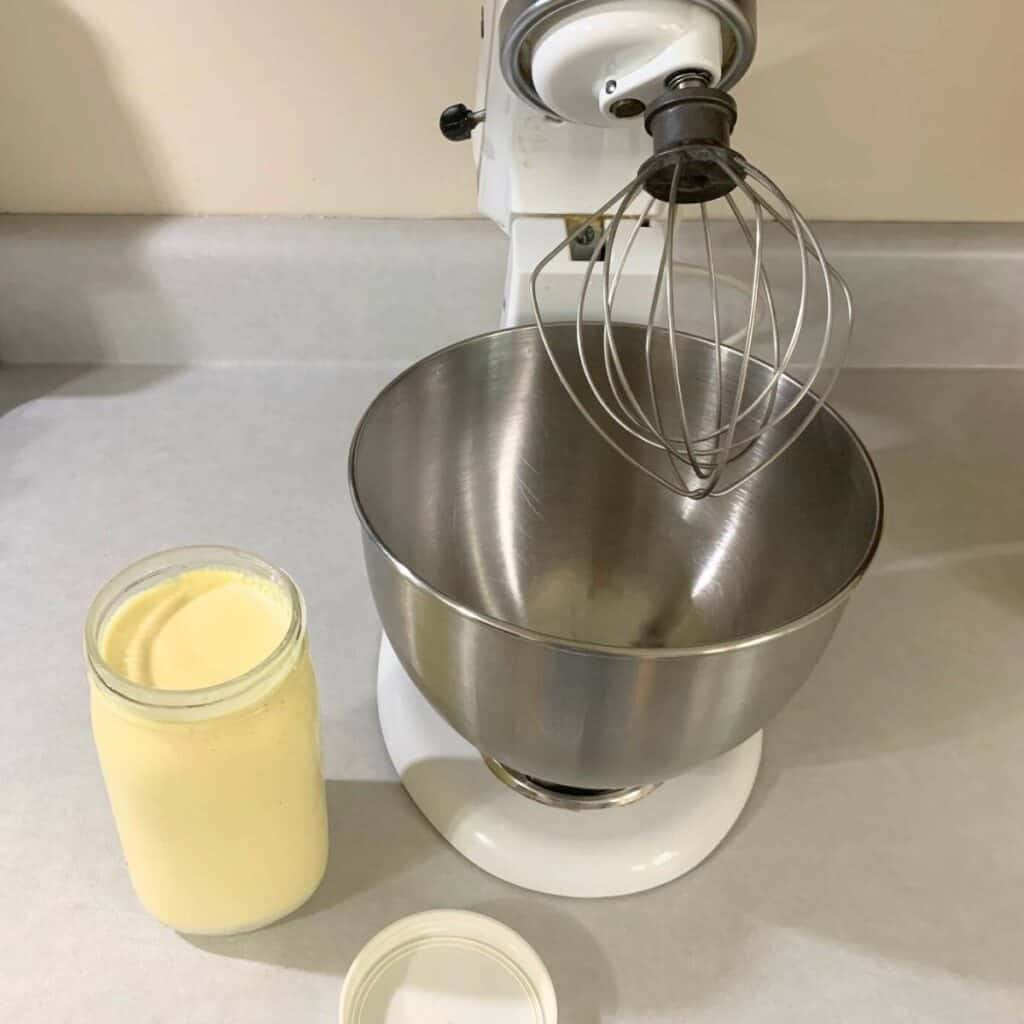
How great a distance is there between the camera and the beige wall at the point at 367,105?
2.06 ft

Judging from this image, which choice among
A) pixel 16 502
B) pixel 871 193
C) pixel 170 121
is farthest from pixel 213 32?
pixel 871 193

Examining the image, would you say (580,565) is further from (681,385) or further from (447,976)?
(447,976)

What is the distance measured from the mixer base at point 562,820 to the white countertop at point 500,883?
0.01m

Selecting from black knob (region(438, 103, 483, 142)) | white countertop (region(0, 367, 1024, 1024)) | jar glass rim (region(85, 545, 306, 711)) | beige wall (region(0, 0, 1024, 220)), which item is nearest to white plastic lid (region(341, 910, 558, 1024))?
white countertop (region(0, 367, 1024, 1024))

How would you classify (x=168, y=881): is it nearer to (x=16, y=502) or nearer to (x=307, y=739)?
(x=307, y=739)

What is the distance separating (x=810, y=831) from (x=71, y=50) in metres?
→ 0.62

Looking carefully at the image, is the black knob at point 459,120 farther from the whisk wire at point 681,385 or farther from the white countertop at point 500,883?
the white countertop at point 500,883

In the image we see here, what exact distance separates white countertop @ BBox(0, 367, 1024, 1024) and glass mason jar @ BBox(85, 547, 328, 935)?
0.03 meters

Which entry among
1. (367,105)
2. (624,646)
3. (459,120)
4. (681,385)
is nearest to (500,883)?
(624,646)

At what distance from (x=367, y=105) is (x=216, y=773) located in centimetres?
46

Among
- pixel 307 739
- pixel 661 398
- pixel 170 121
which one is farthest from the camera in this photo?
pixel 170 121

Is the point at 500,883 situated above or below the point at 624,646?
below

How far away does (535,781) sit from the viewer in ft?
1.57

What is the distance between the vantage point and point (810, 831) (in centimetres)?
48
